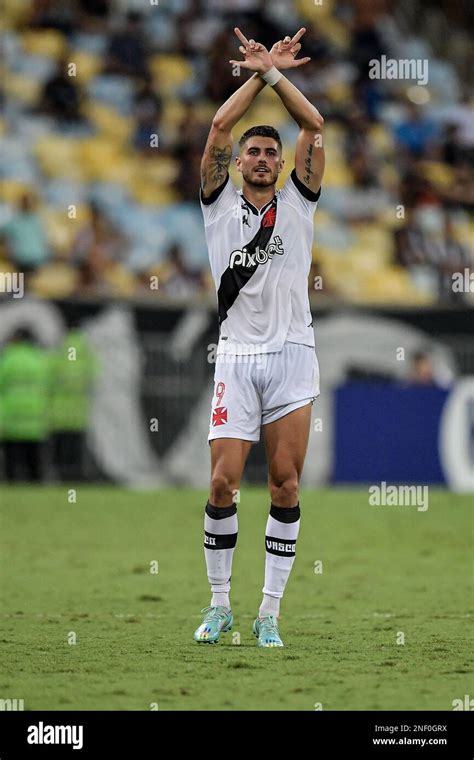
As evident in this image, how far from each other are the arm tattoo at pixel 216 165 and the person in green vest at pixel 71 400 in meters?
10.4

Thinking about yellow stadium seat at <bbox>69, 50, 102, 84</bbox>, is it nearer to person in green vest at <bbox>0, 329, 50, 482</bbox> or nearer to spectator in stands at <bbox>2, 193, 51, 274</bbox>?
spectator in stands at <bbox>2, 193, 51, 274</bbox>

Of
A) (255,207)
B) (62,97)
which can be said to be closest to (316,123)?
(255,207)

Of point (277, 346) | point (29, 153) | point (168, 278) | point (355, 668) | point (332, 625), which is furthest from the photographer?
point (29, 153)

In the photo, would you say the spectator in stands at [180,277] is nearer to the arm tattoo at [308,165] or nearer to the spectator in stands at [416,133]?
the spectator in stands at [416,133]

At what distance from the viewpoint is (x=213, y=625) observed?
7.56 metres

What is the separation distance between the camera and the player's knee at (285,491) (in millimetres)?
7547

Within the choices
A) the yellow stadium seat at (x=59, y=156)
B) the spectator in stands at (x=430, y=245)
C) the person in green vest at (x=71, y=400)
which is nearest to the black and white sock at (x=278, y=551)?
the person in green vest at (x=71, y=400)

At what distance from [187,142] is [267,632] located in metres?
14.6

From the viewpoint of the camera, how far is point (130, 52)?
72.9ft
